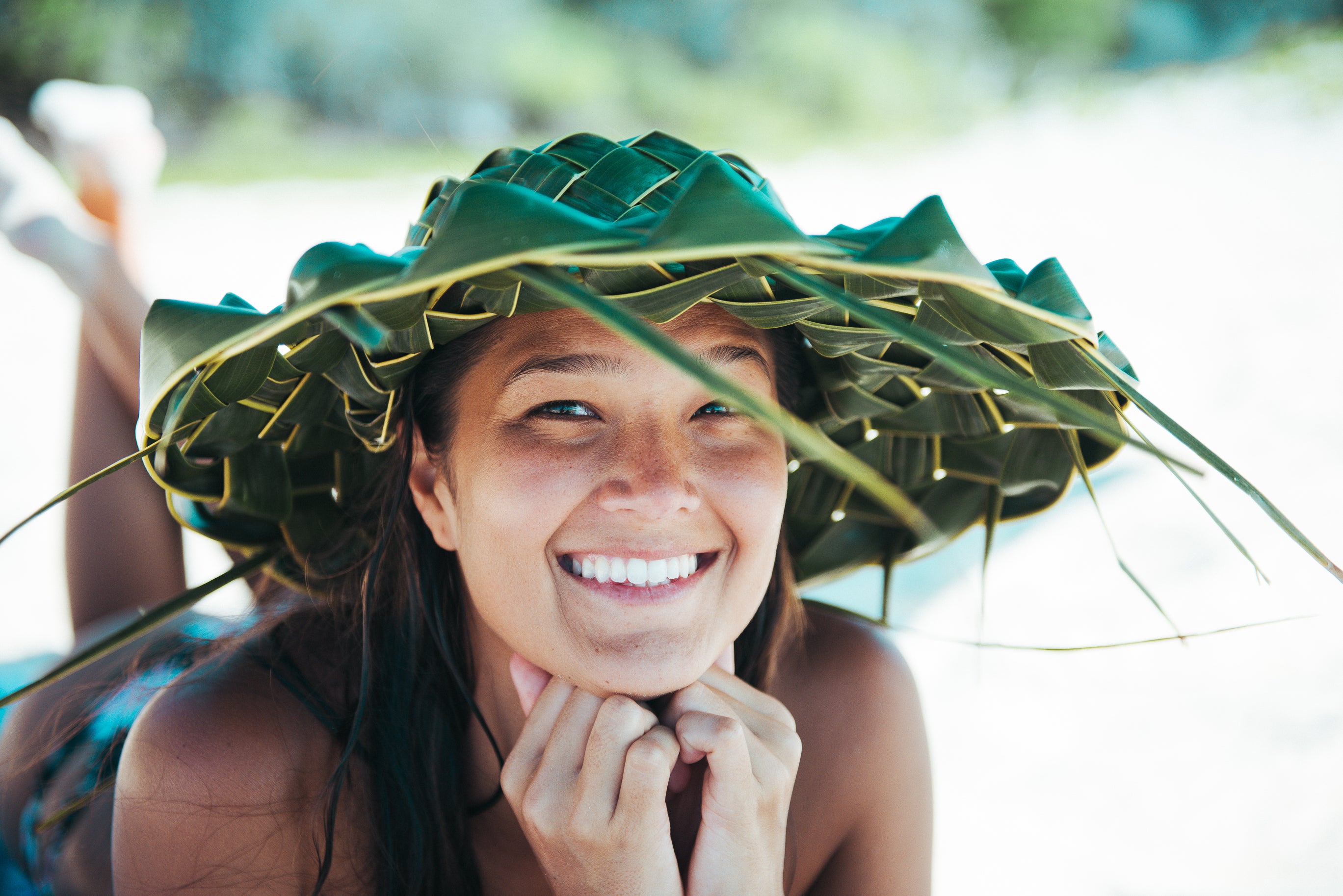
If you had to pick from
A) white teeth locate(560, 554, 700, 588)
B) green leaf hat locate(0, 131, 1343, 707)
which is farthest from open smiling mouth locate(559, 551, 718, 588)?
green leaf hat locate(0, 131, 1343, 707)

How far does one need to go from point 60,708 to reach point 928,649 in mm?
2100

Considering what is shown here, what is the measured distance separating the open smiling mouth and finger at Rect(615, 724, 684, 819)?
180 millimetres

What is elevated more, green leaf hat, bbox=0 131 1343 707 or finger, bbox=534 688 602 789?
green leaf hat, bbox=0 131 1343 707

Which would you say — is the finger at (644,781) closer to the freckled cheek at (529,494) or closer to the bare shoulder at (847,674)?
the freckled cheek at (529,494)

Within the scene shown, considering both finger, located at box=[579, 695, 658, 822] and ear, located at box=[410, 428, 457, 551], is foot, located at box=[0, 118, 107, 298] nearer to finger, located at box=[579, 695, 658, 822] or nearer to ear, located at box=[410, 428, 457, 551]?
ear, located at box=[410, 428, 457, 551]

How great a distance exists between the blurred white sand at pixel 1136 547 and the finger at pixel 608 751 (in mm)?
1141

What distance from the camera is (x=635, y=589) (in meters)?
1.13

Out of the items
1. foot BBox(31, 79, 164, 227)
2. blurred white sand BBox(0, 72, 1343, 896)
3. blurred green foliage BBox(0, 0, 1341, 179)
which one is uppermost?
blurred green foliage BBox(0, 0, 1341, 179)

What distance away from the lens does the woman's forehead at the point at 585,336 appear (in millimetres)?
1053

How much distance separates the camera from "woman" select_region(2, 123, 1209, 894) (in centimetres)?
81

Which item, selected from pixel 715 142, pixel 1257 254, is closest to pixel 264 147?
pixel 715 142

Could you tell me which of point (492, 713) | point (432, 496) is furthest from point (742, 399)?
point (492, 713)

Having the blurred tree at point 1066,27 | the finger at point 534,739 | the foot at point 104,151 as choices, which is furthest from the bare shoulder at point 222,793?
the blurred tree at point 1066,27

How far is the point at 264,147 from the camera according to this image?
7.99 meters
